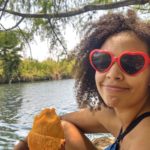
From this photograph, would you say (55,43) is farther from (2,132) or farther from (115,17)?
(2,132)

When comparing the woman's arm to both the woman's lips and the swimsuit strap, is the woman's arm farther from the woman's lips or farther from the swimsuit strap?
the woman's lips

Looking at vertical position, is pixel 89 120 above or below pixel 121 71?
below

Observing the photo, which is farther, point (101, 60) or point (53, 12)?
point (53, 12)

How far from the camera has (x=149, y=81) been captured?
41.6 inches

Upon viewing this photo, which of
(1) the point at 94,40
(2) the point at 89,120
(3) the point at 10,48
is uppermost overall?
(1) the point at 94,40

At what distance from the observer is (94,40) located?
117 cm

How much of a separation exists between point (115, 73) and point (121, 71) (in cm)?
2

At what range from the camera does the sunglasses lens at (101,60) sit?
1.05 metres

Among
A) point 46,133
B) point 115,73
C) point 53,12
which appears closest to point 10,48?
point 53,12

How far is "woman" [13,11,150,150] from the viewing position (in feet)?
3.36

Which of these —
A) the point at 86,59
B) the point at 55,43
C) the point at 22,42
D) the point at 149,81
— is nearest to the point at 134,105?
the point at 149,81

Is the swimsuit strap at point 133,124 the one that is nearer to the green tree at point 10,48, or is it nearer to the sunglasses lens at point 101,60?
the sunglasses lens at point 101,60

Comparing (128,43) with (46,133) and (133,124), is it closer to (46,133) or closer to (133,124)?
(133,124)

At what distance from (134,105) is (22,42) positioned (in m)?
1.48
